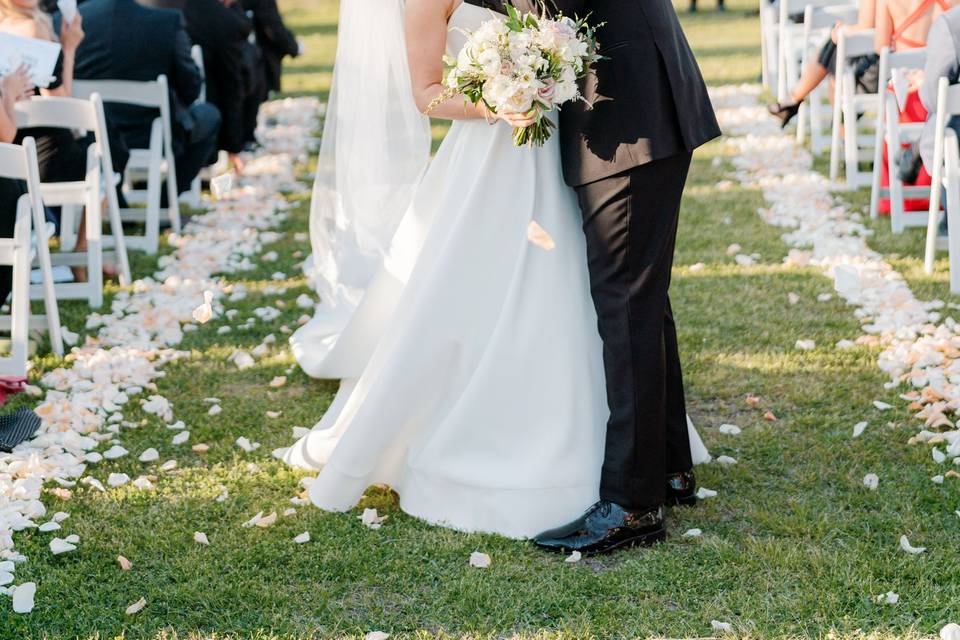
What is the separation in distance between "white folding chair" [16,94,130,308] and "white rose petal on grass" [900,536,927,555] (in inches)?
177

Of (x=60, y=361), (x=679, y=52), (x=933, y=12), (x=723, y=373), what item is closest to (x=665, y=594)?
(x=679, y=52)

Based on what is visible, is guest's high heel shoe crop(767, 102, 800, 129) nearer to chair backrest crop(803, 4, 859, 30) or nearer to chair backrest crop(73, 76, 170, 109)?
chair backrest crop(803, 4, 859, 30)

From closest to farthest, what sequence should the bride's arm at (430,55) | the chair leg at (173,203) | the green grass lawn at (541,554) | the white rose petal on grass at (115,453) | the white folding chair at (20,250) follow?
the green grass lawn at (541,554), the bride's arm at (430,55), the white rose petal on grass at (115,453), the white folding chair at (20,250), the chair leg at (173,203)

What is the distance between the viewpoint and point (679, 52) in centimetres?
336

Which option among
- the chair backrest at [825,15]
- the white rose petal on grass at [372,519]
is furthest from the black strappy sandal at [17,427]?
the chair backrest at [825,15]

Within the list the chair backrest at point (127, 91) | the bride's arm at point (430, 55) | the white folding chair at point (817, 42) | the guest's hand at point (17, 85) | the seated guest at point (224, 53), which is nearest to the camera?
the bride's arm at point (430, 55)

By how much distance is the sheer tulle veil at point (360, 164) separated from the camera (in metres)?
5.12

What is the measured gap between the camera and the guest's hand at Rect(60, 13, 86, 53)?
6.62 meters

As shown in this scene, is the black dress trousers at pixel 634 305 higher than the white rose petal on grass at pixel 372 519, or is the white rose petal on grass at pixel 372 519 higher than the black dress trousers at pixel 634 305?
the black dress trousers at pixel 634 305

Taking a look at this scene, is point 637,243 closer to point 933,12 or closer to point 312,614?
point 312,614

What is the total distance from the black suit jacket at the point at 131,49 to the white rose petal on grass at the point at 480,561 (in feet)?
16.4

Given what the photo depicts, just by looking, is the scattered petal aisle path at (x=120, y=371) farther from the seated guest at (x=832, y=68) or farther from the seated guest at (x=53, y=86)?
the seated guest at (x=832, y=68)

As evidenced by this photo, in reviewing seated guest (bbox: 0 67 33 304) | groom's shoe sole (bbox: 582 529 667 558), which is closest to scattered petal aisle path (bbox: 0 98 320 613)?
seated guest (bbox: 0 67 33 304)

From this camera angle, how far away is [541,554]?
3605 mm
